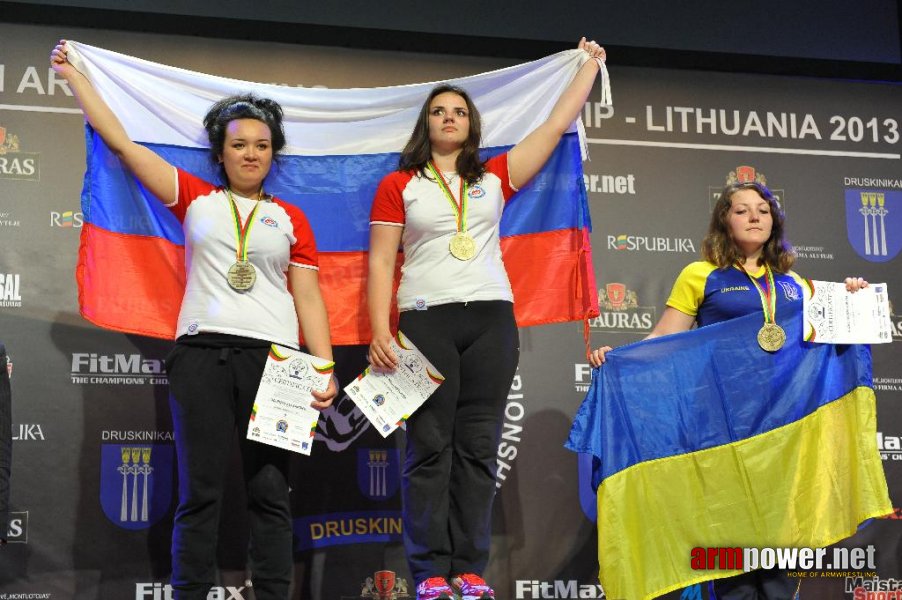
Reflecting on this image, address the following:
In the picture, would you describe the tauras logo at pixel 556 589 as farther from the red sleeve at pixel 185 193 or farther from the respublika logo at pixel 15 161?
Answer: the respublika logo at pixel 15 161

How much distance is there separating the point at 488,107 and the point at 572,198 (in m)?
0.48

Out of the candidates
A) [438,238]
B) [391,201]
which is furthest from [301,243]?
[438,238]

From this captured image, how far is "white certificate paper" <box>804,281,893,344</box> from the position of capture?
328 centimetres

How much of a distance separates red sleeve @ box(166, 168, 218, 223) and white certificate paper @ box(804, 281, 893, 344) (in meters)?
2.03

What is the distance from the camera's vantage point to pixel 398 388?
3.17 m

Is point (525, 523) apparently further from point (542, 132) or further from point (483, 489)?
point (542, 132)

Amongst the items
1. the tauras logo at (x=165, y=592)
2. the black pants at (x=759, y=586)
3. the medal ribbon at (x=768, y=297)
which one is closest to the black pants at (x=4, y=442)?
the tauras logo at (x=165, y=592)

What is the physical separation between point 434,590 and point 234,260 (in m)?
1.17

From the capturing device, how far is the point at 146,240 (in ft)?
11.7

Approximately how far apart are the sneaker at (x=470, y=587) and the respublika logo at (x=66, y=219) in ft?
7.16

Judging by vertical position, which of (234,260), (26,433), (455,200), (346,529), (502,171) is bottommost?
(346,529)

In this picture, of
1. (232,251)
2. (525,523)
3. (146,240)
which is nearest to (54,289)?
(146,240)

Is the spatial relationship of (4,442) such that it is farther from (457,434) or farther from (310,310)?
(457,434)

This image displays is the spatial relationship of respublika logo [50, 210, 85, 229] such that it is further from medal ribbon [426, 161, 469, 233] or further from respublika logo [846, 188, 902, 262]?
respublika logo [846, 188, 902, 262]
